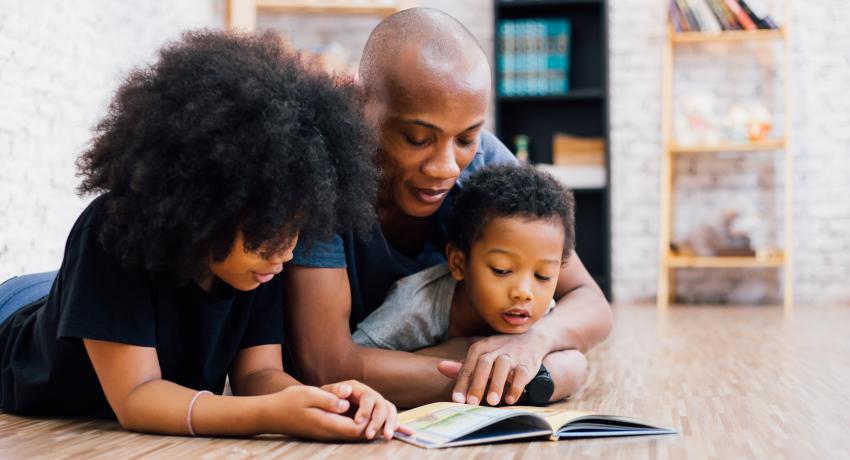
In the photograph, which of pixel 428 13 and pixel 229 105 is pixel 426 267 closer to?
pixel 428 13

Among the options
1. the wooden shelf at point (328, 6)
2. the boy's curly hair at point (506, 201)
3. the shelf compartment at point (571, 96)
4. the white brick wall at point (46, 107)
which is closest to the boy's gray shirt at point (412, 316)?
the boy's curly hair at point (506, 201)

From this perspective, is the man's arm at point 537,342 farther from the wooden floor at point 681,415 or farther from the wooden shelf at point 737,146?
the wooden shelf at point 737,146

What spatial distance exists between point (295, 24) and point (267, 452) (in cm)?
452

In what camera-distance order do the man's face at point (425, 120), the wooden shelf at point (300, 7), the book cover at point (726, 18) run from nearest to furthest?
1. the man's face at point (425, 120)
2. the wooden shelf at point (300, 7)
3. the book cover at point (726, 18)

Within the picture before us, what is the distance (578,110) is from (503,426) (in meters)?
4.19

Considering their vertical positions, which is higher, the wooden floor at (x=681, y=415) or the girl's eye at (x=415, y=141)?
the girl's eye at (x=415, y=141)

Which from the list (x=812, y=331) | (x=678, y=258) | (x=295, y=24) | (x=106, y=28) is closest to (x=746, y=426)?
(x=812, y=331)

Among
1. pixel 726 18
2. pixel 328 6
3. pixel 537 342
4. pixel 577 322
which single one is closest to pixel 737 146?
pixel 726 18

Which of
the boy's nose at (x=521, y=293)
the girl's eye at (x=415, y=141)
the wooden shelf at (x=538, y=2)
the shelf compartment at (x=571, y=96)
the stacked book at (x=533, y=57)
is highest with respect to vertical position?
the wooden shelf at (x=538, y=2)

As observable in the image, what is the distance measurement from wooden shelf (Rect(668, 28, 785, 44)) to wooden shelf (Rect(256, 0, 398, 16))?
1.61 m

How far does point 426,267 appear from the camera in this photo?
2.14 metres

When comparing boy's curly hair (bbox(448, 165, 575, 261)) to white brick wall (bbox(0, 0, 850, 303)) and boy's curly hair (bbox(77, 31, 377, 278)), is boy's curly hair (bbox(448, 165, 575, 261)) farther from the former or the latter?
white brick wall (bbox(0, 0, 850, 303))

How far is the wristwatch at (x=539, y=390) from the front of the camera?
69.1 inches

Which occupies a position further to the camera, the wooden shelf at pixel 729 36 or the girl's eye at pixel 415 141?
the wooden shelf at pixel 729 36
